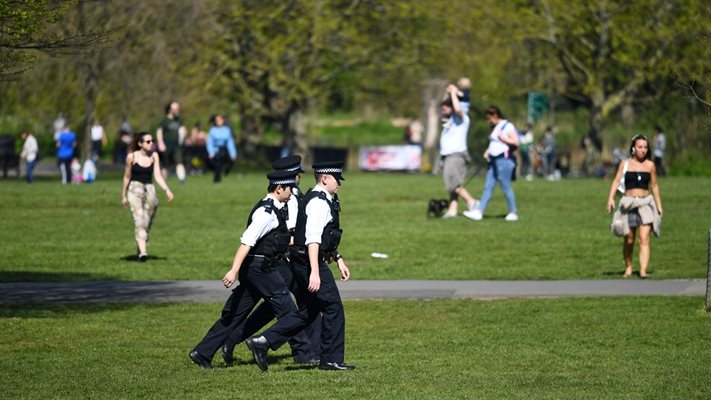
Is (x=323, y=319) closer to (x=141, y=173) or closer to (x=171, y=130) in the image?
(x=141, y=173)

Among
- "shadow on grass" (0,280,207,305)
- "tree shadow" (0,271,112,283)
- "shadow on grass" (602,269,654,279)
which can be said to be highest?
"shadow on grass" (602,269,654,279)

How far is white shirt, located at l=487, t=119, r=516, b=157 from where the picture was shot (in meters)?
25.6

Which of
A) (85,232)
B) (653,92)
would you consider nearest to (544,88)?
(653,92)

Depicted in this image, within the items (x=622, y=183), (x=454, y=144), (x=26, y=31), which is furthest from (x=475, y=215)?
(x=26, y=31)

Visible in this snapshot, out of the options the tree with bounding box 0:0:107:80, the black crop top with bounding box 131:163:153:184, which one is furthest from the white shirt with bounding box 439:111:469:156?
the tree with bounding box 0:0:107:80

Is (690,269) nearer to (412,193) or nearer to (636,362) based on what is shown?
(636,362)

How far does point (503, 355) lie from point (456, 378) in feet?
4.54

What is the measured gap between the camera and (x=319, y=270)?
38.0 feet

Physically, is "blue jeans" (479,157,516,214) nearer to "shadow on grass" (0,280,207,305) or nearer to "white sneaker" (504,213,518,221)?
"white sneaker" (504,213,518,221)

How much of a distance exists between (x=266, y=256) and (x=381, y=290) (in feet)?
18.9

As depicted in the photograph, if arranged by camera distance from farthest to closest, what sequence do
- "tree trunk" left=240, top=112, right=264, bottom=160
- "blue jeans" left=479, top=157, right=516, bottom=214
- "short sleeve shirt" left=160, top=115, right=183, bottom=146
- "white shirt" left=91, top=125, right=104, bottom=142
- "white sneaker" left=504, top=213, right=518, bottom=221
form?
1. "tree trunk" left=240, top=112, right=264, bottom=160
2. "white shirt" left=91, top=125, right=104, bottom=142
3. "short sleeve shirt" left=160, top=115, right=183, bottom=146
4. "white sneaker" left=504, top=213, right=518, bottom=221
5. "blue jeans" left=479, top=157, right=516, bottom=214

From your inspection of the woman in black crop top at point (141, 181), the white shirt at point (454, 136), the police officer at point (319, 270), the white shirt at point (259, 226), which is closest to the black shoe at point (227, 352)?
the police officer at point (319, 270)

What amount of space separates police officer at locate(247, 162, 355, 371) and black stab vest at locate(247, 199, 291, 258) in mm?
90

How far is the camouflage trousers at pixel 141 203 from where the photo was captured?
65.7 ft
